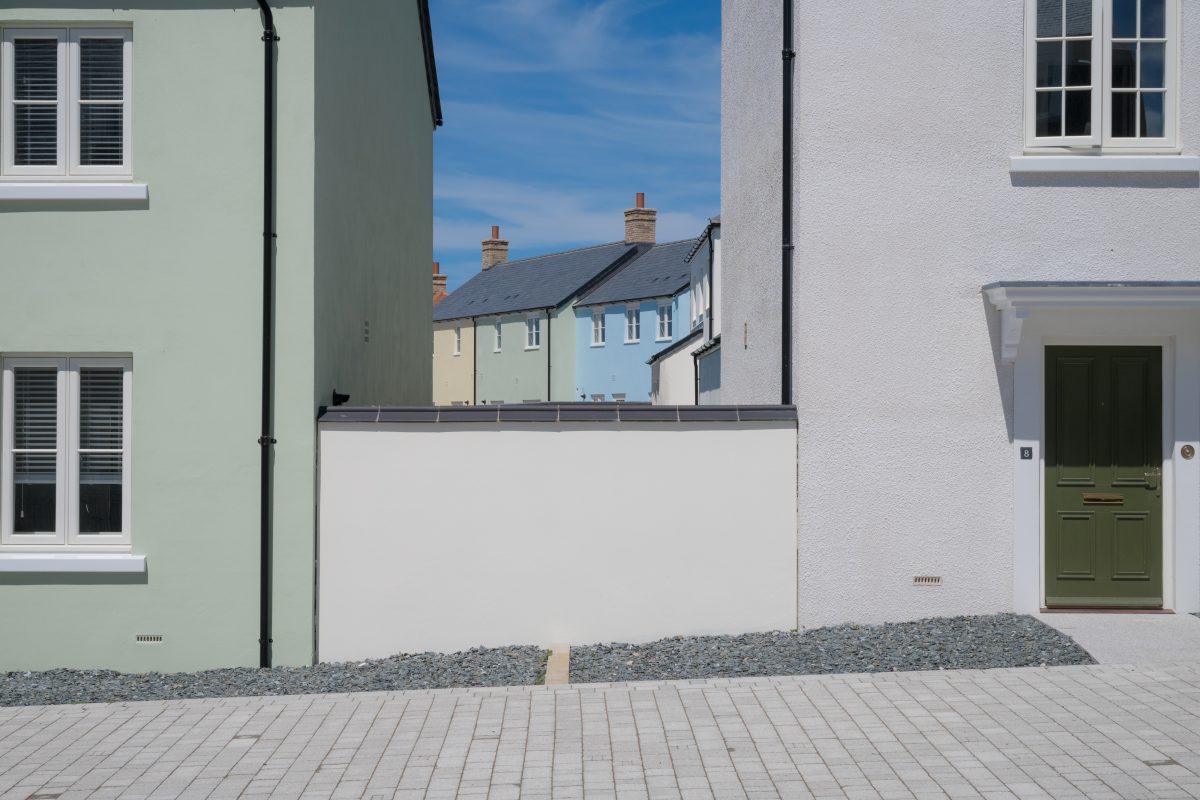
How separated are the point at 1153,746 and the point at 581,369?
43863 millimetres

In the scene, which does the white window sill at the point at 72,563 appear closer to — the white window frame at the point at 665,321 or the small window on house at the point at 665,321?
the white window frame at the point at 665,321

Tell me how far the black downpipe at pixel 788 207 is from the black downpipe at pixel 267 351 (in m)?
4.23

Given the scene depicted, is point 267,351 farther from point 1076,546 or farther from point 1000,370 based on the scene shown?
point 1076,546

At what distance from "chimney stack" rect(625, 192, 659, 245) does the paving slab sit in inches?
1823

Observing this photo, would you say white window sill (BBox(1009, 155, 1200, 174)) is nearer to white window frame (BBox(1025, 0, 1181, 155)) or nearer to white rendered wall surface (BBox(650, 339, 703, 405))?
white window frame (BBox(1025, 0, 1181, 155))

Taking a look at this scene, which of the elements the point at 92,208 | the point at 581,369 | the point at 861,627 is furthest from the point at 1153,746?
the point at 581,369

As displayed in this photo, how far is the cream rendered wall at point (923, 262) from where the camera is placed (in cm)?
977

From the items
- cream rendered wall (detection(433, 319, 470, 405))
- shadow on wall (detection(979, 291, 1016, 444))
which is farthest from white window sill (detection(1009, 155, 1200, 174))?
cream rendered wall (detection(433, 319, 470, 405))

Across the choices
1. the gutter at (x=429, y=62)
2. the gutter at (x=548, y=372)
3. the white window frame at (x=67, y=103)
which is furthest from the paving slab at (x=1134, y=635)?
the gutter at (x=548, y=372)

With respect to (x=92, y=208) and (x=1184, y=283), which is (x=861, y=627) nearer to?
(x=1184, y=283)

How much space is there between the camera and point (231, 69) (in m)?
9.34

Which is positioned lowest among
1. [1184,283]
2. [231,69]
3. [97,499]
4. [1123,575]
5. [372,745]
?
[372,745]

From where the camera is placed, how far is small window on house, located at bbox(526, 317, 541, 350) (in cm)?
5320

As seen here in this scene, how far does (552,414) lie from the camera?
31.6 ft
